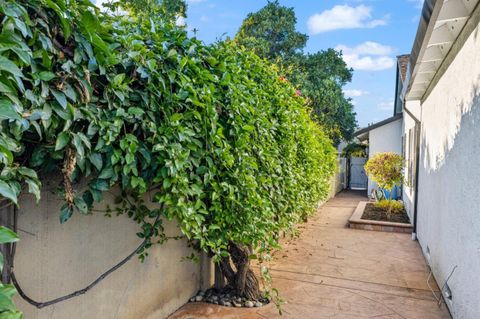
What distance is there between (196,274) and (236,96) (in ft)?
8.16

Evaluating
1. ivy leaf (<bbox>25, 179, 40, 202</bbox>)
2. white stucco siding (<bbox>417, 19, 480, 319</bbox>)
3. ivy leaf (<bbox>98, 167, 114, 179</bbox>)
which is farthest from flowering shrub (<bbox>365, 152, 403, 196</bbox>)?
ivy leaf (<bbox>25, 179, 40, 202</bbox>)

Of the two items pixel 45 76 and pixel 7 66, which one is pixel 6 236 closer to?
pixel 7 66

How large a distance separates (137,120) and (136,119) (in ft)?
0.04

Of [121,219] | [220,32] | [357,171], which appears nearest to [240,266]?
[121,219]

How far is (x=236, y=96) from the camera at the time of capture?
3.27 meters

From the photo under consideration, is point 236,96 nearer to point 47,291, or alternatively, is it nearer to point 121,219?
point 121,219

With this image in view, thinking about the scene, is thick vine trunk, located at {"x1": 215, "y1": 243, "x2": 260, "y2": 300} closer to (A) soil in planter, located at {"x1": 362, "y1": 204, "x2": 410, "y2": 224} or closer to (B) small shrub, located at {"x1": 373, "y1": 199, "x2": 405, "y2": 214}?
(A) soil in planter, located at {"x1": 362, "y1": 204, "x2": 410, "y2": 224}

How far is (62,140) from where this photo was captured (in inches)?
72.3

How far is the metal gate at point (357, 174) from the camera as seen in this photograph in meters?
19.6

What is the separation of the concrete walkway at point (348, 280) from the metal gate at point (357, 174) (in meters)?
12.0

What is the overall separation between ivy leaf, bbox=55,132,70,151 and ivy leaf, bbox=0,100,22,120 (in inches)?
17.5

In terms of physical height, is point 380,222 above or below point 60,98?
below

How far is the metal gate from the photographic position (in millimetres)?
19594

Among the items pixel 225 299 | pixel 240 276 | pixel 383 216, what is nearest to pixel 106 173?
pixel 240 276
